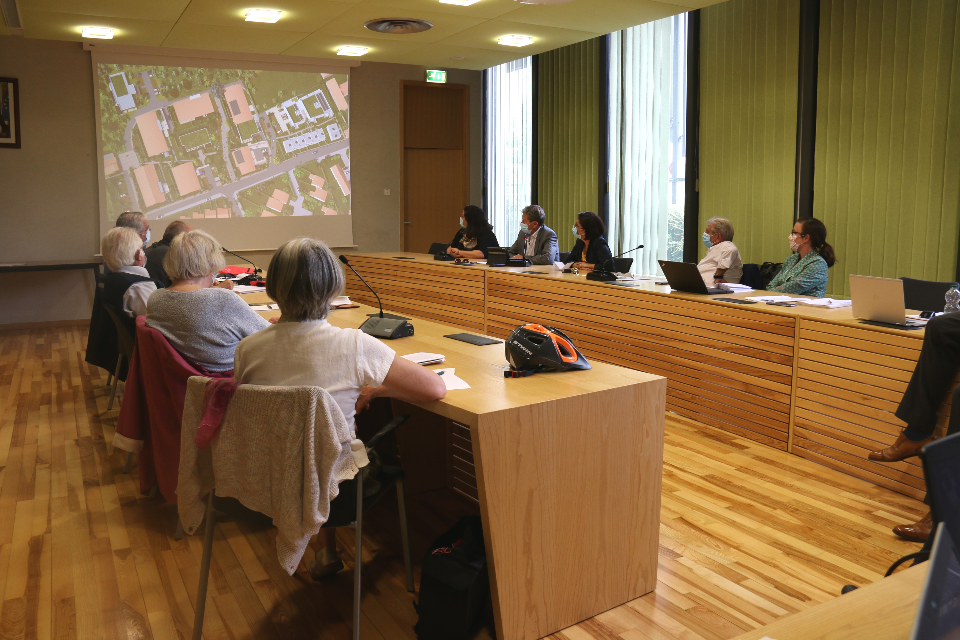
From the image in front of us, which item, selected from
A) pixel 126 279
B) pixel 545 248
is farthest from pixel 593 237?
pixel 126 279

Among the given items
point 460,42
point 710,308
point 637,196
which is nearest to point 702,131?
point 637,196

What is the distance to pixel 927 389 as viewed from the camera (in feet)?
9.66

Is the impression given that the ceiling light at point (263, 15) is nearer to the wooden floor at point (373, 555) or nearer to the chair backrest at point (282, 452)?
the wooden floor at point (373, 555)

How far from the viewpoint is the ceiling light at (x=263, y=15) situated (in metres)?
6.14

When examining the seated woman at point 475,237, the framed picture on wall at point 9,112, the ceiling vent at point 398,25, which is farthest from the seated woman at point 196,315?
the framed picture on wall at point 9,112

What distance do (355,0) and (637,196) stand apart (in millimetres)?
3159

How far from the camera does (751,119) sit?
6094 millimetres

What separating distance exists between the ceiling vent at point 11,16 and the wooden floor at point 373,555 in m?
3.65

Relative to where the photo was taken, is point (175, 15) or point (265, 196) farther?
point (265, 196)

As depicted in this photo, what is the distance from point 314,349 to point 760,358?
2.54 m

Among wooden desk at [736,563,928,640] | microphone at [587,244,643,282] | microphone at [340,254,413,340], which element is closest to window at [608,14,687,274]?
microphone at [587,244,643,282]

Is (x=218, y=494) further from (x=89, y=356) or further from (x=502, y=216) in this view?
(x=502, y=216)

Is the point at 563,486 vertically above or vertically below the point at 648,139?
below

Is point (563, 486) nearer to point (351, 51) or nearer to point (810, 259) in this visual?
point (810, 259)
